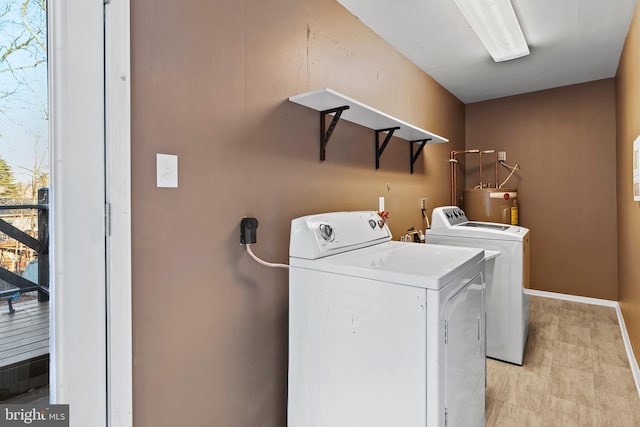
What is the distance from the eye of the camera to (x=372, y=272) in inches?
46.6

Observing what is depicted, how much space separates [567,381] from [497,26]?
7.58 ft

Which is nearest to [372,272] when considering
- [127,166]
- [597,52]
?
[127,166]

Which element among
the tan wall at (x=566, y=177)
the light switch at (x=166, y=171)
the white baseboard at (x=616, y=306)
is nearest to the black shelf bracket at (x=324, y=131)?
the light switch at (x=166, y=171)

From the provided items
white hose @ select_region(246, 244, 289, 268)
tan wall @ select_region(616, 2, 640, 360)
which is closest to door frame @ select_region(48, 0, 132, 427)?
white hose @ select_region(246, 244, 289, 268)

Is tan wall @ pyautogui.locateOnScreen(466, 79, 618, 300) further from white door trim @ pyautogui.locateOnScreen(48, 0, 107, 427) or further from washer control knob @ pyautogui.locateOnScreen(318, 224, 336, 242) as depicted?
white door trim @ pyautogui.locateOnScreen(48, 0, 107, 427)

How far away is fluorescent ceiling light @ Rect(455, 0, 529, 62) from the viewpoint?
191 centimetres

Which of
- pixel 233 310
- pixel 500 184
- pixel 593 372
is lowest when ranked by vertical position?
pixel 593 372

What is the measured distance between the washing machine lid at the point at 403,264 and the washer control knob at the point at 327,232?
0.08 metres

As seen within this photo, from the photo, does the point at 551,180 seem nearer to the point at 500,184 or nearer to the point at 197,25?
the point at 500,184

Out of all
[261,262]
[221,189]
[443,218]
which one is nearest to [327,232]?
[261,262]

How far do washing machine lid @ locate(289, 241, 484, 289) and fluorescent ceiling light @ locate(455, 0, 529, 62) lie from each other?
143 cm

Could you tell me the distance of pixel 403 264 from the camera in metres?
1.26

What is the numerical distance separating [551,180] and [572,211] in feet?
1.27

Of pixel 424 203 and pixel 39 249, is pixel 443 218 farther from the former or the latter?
pixel 39 249
